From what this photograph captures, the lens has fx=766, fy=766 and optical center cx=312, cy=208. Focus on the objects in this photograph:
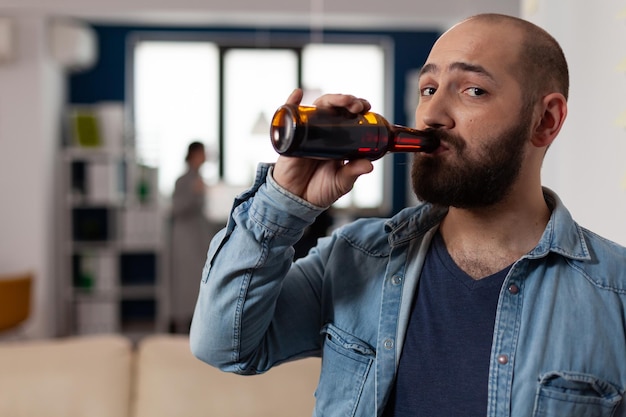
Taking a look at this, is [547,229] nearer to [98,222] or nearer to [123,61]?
[98,222]

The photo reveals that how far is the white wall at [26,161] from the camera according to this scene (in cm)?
600

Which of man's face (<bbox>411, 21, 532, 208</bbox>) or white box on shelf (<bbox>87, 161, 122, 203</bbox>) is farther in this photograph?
white box on shelf (<bbox>87, 161, 122, 203</bbox>)

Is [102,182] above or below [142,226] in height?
above

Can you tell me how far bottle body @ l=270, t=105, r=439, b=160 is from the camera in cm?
98

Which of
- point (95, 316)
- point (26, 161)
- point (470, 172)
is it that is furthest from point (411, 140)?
point (95, 316)

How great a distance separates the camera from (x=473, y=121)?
1151 mm

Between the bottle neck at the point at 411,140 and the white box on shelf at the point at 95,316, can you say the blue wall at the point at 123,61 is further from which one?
the bottle neck at the point at 411,140

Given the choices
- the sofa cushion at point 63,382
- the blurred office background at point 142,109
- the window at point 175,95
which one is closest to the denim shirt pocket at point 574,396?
the sofa cushion at point 63,382

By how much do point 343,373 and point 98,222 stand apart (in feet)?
19.3

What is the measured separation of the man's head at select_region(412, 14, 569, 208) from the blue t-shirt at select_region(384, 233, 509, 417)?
0.45 ft

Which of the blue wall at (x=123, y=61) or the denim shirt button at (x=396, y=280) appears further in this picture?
the blue wall at (x=123, y=61)

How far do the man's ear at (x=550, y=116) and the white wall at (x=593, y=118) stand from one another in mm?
438

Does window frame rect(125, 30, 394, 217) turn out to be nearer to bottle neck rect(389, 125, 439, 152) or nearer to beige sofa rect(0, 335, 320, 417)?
beige sofa rect(0, 335, 320, 417)

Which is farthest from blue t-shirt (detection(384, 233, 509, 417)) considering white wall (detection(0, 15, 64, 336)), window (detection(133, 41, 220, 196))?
window (detection(133, 41, 220, 196))
